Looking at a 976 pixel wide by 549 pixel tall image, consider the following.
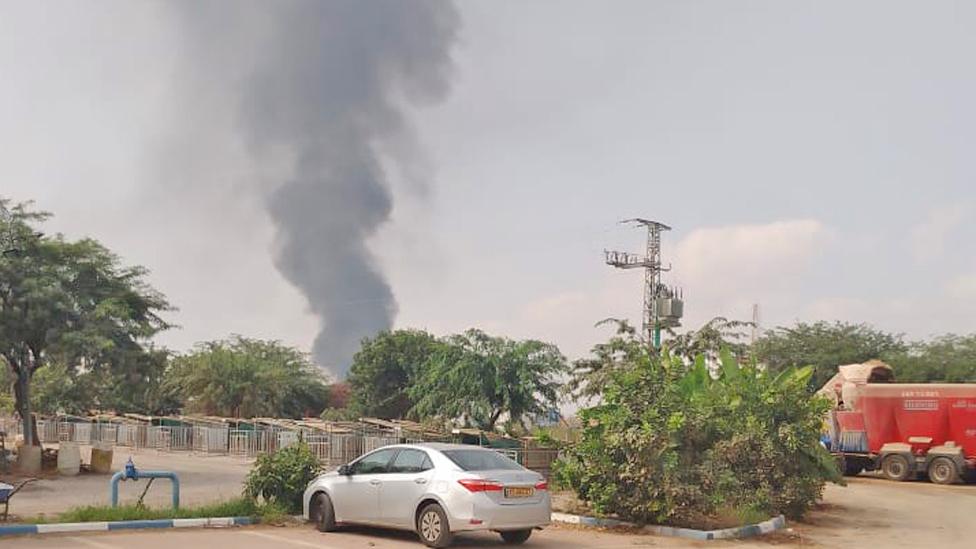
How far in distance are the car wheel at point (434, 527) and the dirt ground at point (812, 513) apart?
0.59 m

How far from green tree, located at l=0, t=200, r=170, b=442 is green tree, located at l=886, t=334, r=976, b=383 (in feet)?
137

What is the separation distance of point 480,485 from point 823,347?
50221 mm

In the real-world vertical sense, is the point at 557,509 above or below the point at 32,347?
below

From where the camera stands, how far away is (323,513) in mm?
14508

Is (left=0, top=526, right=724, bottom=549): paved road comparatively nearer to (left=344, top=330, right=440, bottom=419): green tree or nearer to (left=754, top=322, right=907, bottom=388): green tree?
(left=754, top=322, right=907, bottom=388): green tree

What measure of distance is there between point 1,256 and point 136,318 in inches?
175

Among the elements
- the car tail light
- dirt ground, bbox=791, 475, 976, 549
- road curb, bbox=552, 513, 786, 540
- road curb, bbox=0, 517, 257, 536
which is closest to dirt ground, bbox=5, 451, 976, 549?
dirt ground, bbox=791, 475, 976, 549

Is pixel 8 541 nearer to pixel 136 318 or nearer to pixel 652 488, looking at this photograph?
pixel 652 488

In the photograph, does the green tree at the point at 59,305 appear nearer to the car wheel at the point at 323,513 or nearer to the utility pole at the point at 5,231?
the utility pole at the point at 5,231

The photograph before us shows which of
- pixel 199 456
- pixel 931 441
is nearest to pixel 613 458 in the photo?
pixel 931 441

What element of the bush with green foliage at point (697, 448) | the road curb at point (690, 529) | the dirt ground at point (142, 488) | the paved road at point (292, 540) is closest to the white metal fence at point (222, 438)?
the dirt ground at point (142, 488)

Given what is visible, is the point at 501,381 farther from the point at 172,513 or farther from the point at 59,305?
the point at 172,513

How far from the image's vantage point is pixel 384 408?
71188 mm

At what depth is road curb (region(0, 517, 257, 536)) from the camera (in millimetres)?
13133
